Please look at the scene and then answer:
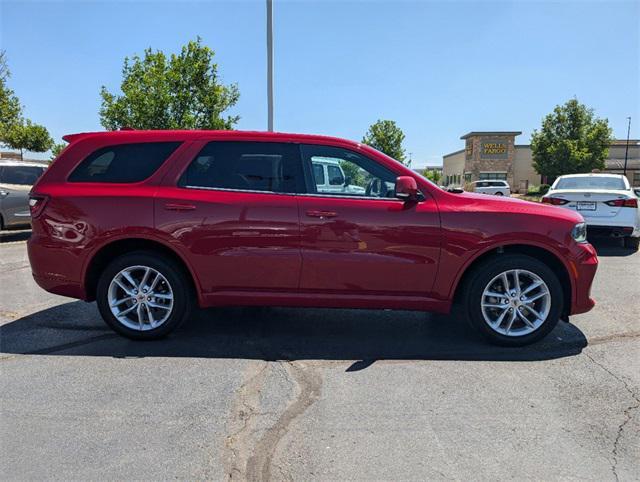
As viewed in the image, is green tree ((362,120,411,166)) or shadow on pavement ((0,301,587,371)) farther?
green tree ((362,120,411,166))

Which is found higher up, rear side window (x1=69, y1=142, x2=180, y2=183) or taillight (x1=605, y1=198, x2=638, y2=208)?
rear side window (x1=69, y1=142, x2=180, y2=183)

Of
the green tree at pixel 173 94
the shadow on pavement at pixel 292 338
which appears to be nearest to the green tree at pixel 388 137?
the green tree at pixel 173 94

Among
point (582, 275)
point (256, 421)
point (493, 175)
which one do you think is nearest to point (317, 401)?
point (256, 421)

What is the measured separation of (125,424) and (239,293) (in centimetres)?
155

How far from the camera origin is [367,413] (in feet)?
9.80

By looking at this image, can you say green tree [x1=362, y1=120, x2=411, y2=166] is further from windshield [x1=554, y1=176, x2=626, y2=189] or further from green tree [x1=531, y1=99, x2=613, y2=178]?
windshield [x1=554, y1=176, x2=626, y2=189]

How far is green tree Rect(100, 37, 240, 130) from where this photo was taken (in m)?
18.0

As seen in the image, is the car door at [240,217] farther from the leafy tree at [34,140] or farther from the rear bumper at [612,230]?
the leafy tree at [34,140]

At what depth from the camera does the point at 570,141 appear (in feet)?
134

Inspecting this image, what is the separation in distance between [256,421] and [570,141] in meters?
45.1

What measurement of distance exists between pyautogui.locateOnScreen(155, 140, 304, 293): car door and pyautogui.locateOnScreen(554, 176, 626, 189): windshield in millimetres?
8013

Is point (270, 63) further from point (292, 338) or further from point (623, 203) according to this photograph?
point (292, 338)

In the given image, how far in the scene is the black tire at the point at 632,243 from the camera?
9616 millimetres

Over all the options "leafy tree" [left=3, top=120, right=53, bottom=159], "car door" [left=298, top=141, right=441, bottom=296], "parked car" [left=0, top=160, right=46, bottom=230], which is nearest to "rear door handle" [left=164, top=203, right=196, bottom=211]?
"car door" [left=298, top=141, right=441, bottom=296]
